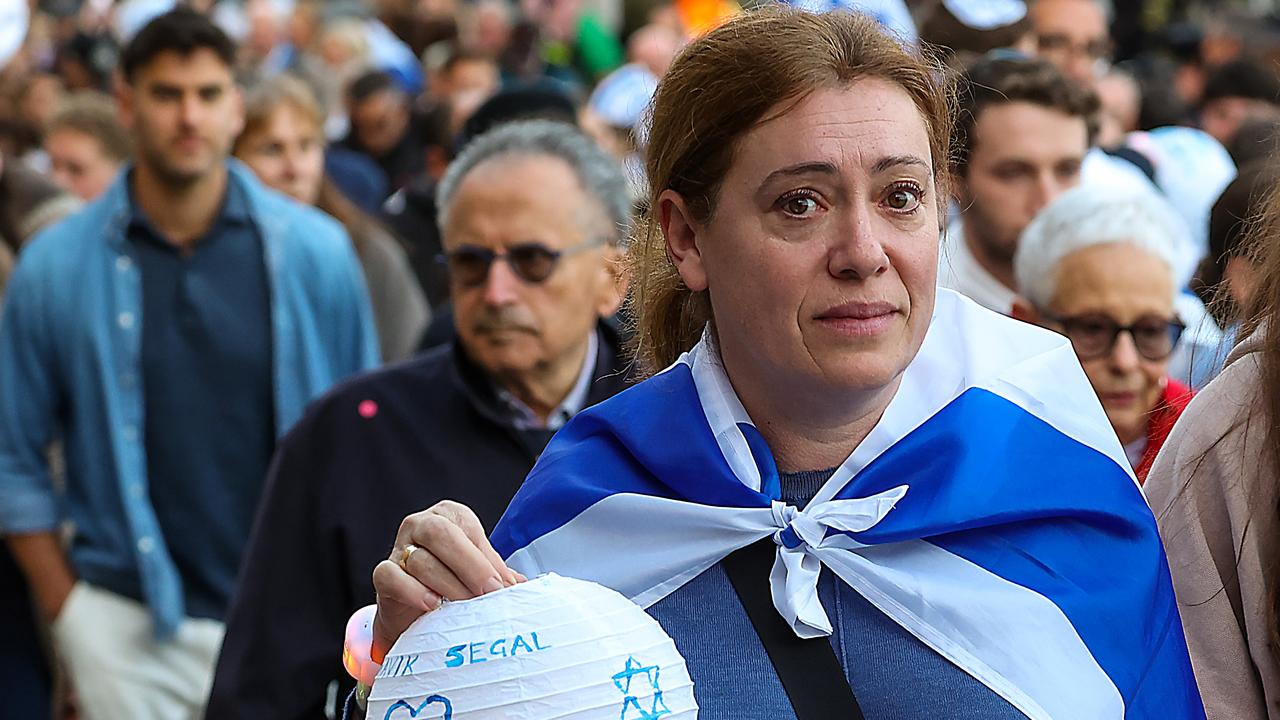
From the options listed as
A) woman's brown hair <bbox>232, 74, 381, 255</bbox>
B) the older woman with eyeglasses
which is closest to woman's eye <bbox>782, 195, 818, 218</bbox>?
the older woman with eyeglasses

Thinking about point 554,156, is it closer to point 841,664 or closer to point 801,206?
point 801,206

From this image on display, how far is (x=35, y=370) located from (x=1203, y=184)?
4412 mm

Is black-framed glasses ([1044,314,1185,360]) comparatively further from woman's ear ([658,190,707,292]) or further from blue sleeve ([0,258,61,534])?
blue sleeve ([0,258,61,534])

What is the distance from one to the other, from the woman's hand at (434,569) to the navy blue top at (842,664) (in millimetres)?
331

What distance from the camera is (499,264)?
179 inches

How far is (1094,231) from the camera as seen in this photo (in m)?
4.50

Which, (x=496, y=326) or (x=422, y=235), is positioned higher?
(x=496, y=326)

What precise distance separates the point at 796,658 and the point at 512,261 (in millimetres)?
2082

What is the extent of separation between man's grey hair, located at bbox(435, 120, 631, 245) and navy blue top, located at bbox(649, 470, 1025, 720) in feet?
6.97

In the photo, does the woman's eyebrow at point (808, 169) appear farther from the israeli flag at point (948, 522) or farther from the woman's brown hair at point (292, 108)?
the woman's brown hair at point (292, 108)

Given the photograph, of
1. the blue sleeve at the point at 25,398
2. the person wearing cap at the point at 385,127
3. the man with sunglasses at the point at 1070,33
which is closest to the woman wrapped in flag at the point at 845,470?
the blue sleeve at the point at 25,398

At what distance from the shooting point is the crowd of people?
2.74 metres

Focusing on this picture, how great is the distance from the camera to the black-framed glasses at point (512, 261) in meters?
4.56

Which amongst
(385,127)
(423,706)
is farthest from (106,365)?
(385,127)
